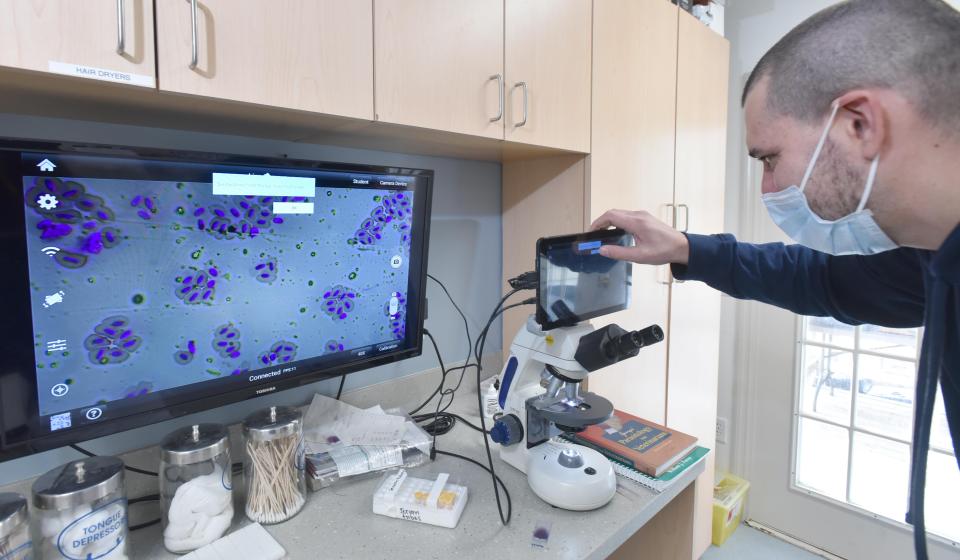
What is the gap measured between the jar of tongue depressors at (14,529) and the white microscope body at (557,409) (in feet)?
2.58

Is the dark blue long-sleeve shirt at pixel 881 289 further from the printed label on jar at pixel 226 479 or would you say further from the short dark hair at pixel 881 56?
the printed label on jar at pixel 226 479

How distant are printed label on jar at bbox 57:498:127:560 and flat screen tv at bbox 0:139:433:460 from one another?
13cm

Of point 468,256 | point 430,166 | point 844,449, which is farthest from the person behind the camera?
point 844,449

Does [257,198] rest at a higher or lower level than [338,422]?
higher

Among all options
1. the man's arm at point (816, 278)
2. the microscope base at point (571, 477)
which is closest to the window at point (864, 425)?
the man's arm at point (816, 278)

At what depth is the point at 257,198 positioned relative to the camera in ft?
3.03

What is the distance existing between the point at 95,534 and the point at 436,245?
3.33ft

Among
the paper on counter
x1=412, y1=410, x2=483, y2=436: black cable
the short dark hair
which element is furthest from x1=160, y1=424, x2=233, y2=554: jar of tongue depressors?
the short dark hair

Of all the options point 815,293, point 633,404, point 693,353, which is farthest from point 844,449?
point 815,293

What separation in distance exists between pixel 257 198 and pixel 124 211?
0.68ft

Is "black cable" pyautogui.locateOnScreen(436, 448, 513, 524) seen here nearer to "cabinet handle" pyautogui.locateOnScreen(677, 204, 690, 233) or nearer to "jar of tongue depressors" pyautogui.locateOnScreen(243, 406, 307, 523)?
"jar of tongue depressors" pyautogui.locateOnScreen(243, 406, 307, 523)

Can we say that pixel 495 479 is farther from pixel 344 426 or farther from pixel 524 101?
pixel 524 101

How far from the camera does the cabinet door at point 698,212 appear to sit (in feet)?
5.94

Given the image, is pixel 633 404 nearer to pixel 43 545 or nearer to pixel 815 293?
pixel 815 293
